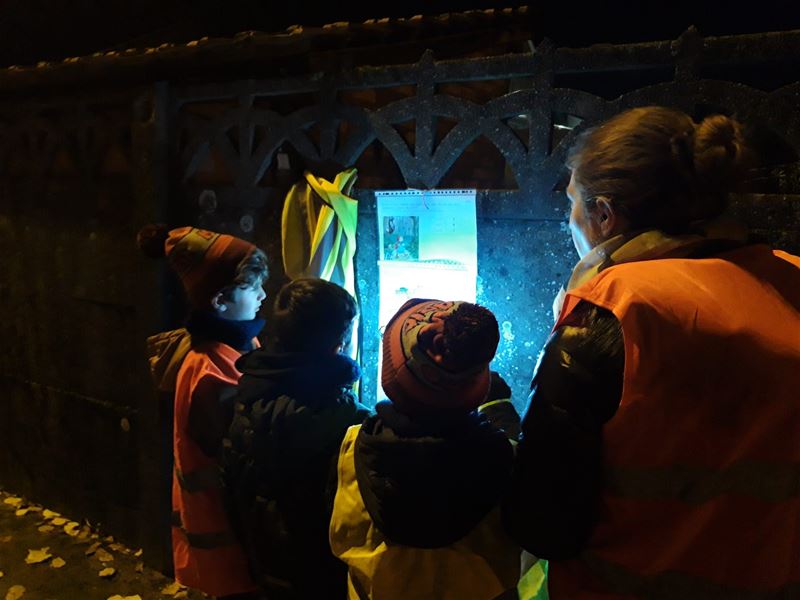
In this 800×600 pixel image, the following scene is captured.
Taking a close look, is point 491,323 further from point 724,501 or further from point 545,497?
point 724,501

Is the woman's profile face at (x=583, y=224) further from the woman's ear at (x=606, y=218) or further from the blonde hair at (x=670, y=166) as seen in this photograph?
the blonde hair at (x=670, y=166)

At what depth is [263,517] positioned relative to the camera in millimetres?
2420

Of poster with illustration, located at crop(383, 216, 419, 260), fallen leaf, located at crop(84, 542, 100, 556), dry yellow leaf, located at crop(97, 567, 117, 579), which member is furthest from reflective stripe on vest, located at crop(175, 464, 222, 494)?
fallen leaf, located at crop(84, 542, 100, 556)

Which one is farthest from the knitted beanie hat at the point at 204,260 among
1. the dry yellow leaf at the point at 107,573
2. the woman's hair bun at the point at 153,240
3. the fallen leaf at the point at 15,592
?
the fallen leaf at the point at 15,592

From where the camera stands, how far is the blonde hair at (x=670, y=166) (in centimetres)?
170

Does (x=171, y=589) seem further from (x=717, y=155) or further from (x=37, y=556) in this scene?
(x=717, y=155)

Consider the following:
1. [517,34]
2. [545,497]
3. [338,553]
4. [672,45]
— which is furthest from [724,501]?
[517,34]

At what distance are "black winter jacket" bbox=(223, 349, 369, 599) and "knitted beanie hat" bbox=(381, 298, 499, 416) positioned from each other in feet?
1.66

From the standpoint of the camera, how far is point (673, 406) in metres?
1.58

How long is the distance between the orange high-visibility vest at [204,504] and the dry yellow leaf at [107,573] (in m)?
2.23

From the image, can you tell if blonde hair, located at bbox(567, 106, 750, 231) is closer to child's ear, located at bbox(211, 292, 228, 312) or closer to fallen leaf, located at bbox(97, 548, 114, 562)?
child's ear, located at bbox(211, 292, 228, 312)

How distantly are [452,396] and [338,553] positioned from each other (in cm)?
74

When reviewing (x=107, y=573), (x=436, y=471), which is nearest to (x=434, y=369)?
(x=436, y=471)

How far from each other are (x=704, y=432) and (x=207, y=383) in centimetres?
226
